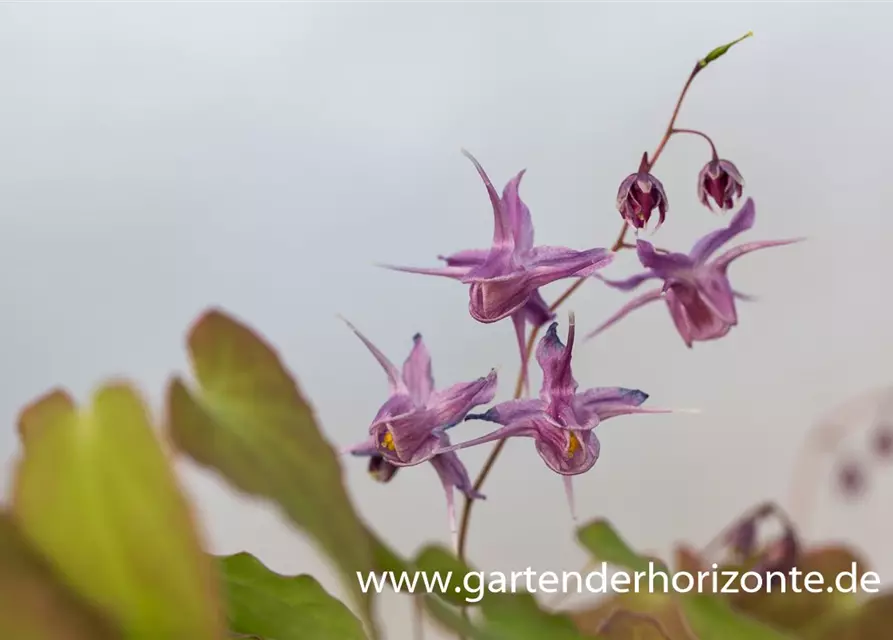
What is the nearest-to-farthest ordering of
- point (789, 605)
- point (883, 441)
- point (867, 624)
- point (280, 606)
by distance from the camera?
point (280, 606) → point (867, 624) → point (789, 605) → point (883, 441)

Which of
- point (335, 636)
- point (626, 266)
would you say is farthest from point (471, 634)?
point (626, 266)

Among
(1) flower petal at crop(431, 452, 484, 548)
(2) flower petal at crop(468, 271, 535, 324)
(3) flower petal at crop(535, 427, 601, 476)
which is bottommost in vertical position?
(1) flower petal at crop(431, 452, 484, 548)

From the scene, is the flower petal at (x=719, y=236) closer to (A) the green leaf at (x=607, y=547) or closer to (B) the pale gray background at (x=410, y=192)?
(A) the green leaf at (x=607, y=547)

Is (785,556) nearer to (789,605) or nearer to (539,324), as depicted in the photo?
(789,605)

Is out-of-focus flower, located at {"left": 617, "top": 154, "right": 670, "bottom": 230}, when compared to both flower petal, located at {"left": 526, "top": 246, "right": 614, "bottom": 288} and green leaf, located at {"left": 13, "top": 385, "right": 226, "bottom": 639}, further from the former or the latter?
green leaf, located at {"left": 13, "top": 385, "right": 226, "bottom": 639}

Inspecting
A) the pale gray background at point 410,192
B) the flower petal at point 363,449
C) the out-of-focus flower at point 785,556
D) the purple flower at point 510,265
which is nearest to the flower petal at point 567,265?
the purple flower at point 510,265

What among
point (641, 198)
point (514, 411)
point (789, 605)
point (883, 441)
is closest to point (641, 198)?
point (641, 198)

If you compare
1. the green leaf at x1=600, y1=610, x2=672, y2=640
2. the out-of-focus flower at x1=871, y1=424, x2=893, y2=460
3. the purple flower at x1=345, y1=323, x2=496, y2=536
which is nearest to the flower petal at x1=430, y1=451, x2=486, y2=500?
the purple flower at x1=345, y1=323, x2=496, y2=536
